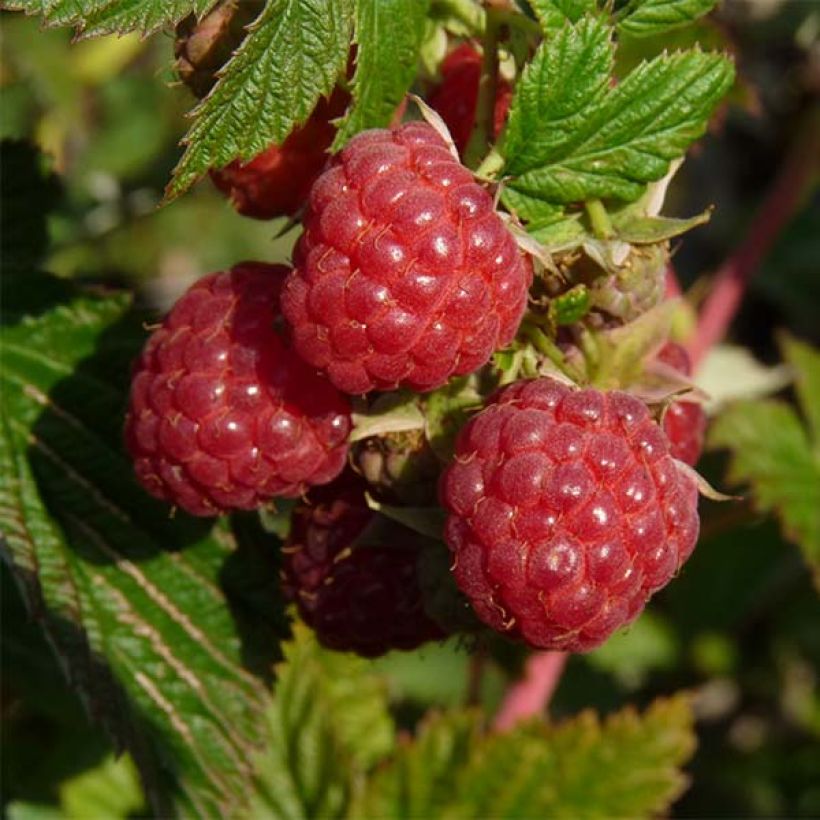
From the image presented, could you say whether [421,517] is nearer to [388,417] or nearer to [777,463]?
[388,417]

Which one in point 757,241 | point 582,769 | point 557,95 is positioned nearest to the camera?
point 557,95

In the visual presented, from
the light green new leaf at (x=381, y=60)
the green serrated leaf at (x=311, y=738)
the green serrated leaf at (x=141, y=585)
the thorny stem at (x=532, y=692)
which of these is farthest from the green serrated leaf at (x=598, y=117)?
the thorny stem at (x=532, y=692)

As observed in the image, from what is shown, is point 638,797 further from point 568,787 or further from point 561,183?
point 561,183

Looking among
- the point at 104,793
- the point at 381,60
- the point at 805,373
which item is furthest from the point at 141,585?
the point at 805,373

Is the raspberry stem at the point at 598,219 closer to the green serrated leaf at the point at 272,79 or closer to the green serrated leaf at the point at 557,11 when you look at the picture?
the green serrated leaf at the point at 557,11

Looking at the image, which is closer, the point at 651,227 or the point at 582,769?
the point at 651,227

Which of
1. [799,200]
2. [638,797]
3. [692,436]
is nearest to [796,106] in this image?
[799,200]

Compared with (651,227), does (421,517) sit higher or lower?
lower
